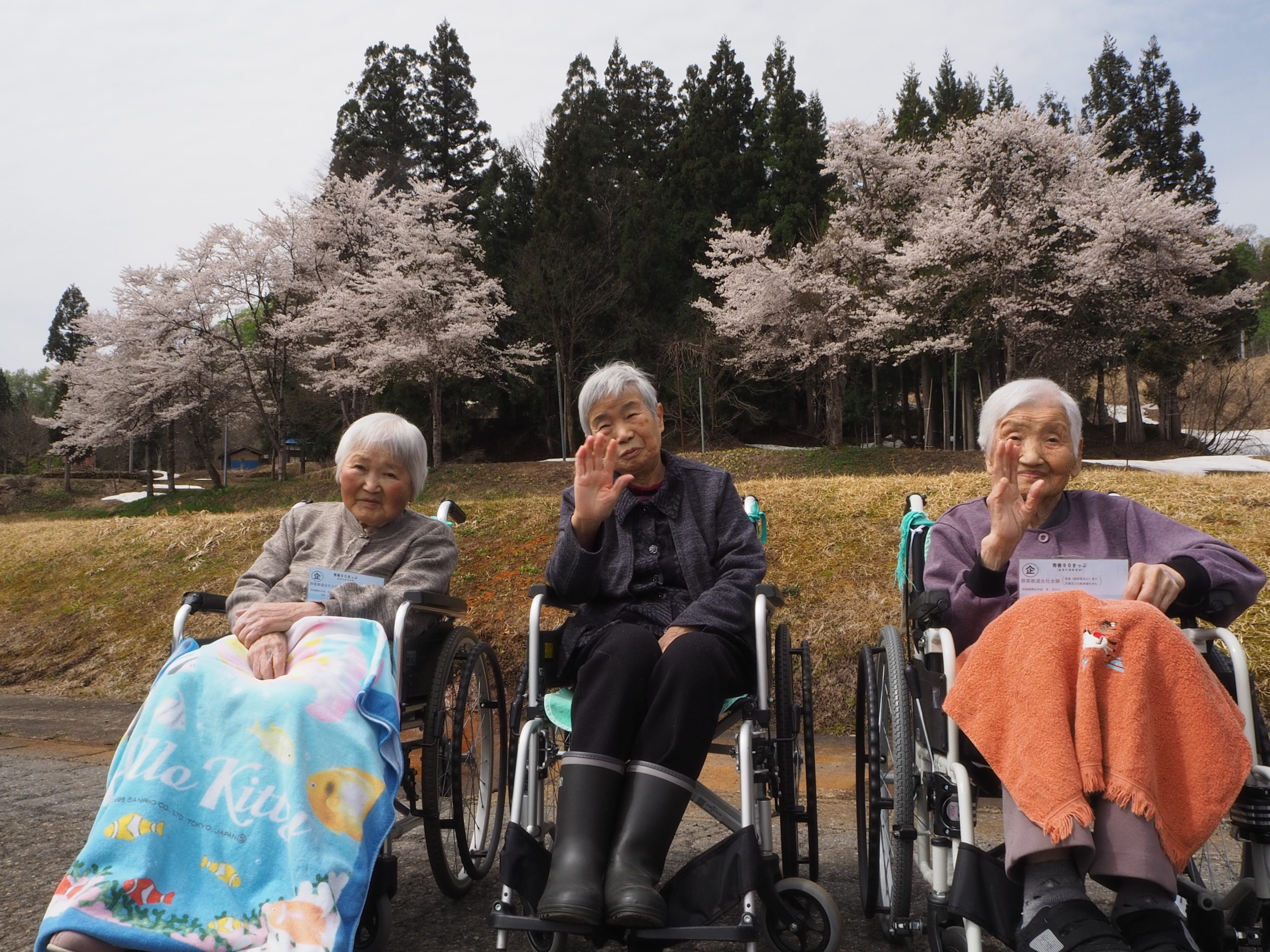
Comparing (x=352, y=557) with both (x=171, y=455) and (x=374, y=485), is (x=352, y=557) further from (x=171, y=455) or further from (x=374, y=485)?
(x=171, y=455)

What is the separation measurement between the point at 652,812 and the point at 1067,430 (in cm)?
141

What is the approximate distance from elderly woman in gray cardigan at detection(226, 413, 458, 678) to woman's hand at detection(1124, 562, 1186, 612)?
172cm

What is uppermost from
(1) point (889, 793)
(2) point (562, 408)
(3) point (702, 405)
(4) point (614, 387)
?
(2) point (562, 408)

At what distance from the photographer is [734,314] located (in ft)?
63.9

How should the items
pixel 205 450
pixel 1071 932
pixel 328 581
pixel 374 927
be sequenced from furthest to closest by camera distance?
pixel 205 450 < pixel 328 581 < pixel 374 927 < pixel 1071 932

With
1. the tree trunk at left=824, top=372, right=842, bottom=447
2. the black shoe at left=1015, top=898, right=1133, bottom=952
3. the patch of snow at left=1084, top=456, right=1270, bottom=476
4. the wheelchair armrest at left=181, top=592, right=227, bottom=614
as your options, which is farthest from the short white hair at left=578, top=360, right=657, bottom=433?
the tree trunk at left=824, top=372, right=842, bottom=447

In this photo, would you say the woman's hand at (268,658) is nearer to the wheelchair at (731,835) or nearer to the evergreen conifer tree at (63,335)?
the wheelchair at (731,835)

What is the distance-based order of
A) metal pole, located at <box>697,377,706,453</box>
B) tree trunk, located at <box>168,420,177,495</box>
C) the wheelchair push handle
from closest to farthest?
the wheelchair push handle → metal pole, located at <box>697,377,706,453</box> → tree trunk, located at <box>168,420,177,495</box>

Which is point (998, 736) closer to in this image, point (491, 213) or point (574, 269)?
point (574, 269)

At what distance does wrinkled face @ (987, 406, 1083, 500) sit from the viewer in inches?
92.4

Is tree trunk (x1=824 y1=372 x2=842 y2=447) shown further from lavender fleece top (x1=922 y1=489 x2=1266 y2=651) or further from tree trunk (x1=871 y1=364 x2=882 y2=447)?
lavender fleece top (x1=922 y1=489 x2=1266 y2=651)

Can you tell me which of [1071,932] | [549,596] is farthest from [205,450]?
[1071,932]

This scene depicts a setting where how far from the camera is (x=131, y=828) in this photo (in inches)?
70.3

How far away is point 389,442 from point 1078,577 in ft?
6.01
